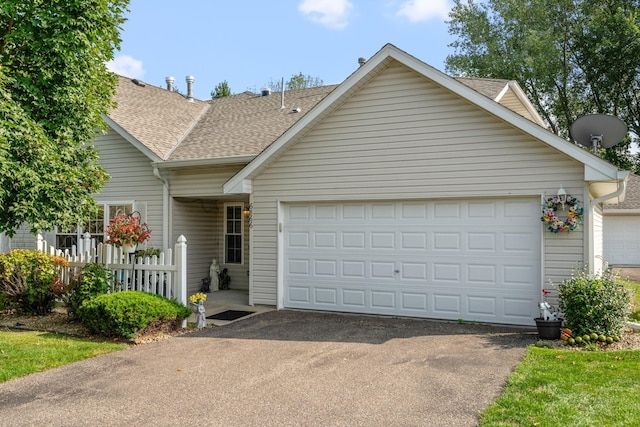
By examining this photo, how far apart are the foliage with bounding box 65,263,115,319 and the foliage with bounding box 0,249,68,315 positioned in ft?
2.79

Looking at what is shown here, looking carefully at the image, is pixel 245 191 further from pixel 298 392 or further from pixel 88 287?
pixel 298 392

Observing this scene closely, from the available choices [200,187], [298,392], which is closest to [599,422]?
[298,392]

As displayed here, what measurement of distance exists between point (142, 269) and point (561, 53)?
25.7m

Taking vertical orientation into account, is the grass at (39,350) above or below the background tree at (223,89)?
below

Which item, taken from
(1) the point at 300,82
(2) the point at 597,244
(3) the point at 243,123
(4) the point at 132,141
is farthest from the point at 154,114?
(1) the point at 300,82

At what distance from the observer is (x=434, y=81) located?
367 inches

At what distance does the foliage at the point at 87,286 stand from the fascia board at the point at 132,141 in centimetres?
371

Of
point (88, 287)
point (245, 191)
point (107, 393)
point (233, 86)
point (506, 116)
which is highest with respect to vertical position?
point (233, 86)

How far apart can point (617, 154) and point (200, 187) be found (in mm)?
25716

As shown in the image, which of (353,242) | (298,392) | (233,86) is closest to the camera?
(298,392)

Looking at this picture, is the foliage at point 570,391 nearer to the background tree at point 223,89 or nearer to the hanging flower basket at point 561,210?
the hanging flower basket at point 561,210

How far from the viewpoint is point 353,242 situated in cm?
1034

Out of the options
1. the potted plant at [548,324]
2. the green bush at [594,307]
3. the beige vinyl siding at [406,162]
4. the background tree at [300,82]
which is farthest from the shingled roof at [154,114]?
the background tree at [300,82]

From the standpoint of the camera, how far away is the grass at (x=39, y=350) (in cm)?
662
